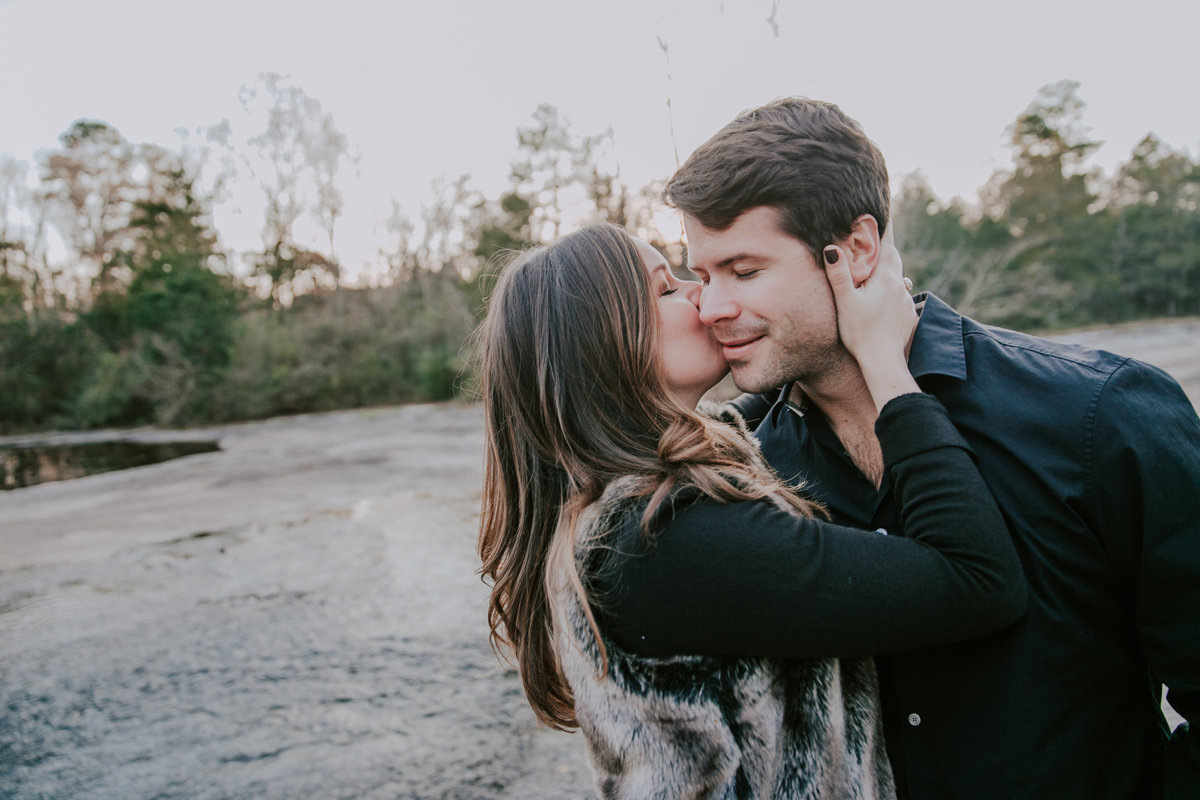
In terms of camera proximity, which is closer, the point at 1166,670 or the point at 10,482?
the point at 1166,670

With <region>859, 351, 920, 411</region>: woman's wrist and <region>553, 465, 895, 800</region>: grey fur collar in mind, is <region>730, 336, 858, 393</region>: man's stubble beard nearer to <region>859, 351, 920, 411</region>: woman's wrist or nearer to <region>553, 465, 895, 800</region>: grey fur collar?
<region>859, 351, 920, 411</region>: woman's wrist

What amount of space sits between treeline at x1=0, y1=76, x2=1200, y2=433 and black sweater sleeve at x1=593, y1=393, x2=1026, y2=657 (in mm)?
16314

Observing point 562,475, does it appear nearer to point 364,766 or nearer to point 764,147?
point 764,147

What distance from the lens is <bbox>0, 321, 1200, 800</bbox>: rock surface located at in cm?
384

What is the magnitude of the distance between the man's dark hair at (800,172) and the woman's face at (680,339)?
22 cm

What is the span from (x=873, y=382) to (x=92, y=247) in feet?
144

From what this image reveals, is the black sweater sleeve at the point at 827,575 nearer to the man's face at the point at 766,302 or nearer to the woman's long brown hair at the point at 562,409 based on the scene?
the woman's long brown hair at the point at 562,409

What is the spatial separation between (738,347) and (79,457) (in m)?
22.4

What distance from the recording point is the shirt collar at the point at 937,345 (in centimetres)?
163

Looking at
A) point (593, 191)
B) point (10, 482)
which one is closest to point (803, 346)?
point (10, 482)

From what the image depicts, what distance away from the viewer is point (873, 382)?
64.4 inches

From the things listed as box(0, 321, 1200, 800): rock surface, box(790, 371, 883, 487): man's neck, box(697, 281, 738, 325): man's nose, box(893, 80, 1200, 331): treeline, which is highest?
box(893, 80, 1200, 331): treeline

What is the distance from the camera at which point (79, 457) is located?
63.0 feet

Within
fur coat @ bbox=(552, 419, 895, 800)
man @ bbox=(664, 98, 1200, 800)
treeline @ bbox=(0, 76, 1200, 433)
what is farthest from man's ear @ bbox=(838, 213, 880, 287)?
treeline @ bbox=(0, 76, 1200, 433)
